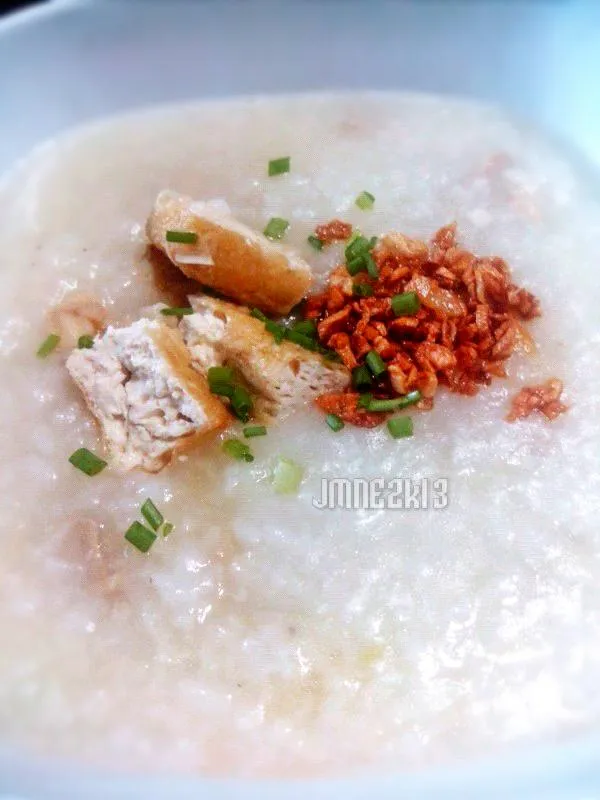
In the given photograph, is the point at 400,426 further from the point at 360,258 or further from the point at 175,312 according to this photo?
the point at 175,312

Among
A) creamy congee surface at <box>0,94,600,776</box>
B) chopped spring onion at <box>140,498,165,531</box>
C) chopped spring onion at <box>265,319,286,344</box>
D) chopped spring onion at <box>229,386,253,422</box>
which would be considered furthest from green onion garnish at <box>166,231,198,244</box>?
chopped spring onion at <box>140,498,165,531</box>

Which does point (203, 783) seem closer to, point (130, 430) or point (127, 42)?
point (130, 430)

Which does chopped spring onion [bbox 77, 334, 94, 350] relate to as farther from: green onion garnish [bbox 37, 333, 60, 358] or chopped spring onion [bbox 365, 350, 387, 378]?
chopped spring onion [bbox 365, 350, 387, 378]

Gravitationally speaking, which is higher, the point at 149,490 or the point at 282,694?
the point at 149,490

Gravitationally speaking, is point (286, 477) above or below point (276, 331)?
below

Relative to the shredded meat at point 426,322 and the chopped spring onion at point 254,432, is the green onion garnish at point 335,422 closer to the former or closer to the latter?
the shredded meat at point 426,322

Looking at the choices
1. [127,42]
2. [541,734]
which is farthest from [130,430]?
[127,42]

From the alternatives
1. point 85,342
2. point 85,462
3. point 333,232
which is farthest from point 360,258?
point 85,462
